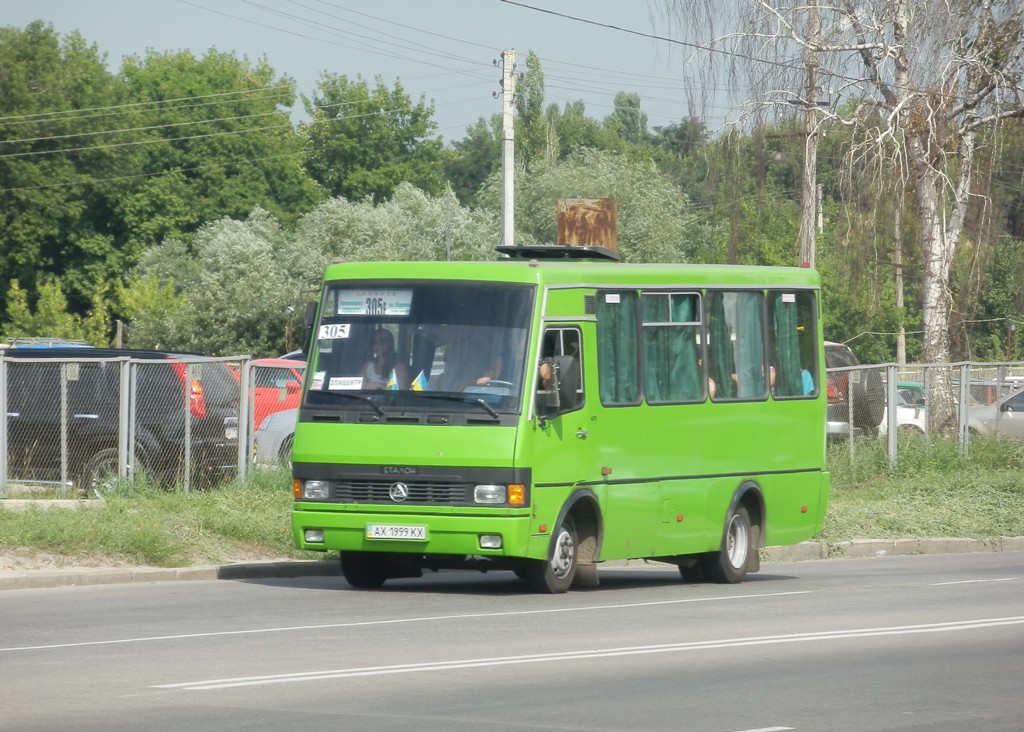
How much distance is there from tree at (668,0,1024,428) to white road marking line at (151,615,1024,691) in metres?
15.9

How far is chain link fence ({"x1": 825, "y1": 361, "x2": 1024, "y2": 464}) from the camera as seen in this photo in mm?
27391

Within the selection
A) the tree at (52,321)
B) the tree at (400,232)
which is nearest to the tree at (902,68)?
the tree at (400,232)

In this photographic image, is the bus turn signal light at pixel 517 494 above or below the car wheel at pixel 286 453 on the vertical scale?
below

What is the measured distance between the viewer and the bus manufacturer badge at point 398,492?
14.1 meters

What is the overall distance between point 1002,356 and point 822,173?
4058cm

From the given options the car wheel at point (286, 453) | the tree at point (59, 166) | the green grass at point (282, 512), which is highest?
the tree at point (59, 166)

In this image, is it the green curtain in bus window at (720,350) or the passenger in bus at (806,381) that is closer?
the green curtain in bus window at (720,350)

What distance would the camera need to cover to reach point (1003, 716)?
28.7ft

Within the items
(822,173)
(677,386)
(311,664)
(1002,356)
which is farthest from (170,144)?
(311,664)

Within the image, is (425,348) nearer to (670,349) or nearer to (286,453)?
(670,349)

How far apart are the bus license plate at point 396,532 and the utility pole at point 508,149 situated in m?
17.8

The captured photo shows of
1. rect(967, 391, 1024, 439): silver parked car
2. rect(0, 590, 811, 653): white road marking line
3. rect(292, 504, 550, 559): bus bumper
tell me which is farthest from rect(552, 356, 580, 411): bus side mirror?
rect(967, 391, 1024, 439): silver parked car

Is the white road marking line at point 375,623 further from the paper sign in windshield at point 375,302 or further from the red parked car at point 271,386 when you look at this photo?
the red parked car at point 271,386

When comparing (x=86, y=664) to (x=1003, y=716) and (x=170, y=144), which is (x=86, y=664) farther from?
(x=170, y=144)
